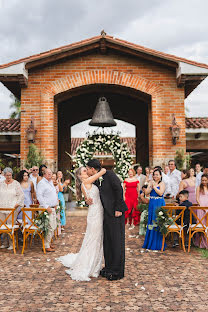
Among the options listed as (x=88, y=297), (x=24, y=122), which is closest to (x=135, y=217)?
(x=24, y=122)

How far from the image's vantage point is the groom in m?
5.04

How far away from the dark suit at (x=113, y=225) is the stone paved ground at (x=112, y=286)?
274mm

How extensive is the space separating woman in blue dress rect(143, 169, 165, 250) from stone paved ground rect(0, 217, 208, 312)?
39 cm

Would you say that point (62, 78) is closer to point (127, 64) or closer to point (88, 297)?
point (127, 64)

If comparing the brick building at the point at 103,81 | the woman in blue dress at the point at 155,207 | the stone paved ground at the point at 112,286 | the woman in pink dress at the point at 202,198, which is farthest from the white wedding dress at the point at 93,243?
the brick building at the point at 103,81

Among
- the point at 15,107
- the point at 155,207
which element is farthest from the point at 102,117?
the point at 15,107

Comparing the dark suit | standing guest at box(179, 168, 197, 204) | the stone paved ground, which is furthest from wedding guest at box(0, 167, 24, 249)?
standing guest at box(179, 168, 197, 204)

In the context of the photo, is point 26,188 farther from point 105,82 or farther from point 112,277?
point 105,82

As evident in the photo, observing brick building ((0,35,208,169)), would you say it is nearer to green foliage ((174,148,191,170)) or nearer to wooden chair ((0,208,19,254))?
green foliage ((174,148,191,170))

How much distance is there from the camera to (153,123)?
1139cm

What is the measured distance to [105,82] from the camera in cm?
1153

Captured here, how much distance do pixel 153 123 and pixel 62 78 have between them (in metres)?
3.47

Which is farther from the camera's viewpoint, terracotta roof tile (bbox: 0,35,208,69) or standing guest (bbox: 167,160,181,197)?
terracotta roof tile (bbox: 0,35,208,69)

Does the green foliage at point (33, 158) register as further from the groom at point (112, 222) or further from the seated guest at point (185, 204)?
the groom at point (112, 222)
